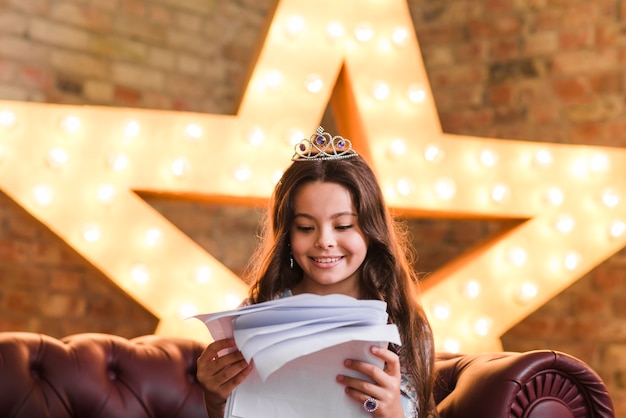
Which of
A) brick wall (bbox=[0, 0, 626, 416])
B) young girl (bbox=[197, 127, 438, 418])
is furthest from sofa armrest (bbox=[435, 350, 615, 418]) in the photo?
brick wall (bbox=[0, 0, 626, 416])

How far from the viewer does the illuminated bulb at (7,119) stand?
83.7 inches

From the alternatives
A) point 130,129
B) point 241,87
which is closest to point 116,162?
point 130,129

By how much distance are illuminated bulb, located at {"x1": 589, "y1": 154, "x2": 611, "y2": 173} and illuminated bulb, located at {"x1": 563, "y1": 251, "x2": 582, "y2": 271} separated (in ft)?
0.92

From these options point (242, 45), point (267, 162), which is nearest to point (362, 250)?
point (267, 162)

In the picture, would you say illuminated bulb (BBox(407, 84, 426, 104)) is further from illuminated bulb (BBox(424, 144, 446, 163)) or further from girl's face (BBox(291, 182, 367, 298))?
girl's face (BBox(291, 182, 367, 298))

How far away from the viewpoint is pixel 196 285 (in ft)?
7.44

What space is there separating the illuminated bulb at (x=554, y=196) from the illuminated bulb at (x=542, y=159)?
8 centimetres

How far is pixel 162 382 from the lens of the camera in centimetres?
191

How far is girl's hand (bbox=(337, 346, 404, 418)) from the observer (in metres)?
1.31

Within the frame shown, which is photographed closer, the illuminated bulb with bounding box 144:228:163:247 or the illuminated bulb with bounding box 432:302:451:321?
the illuminated bulb with bounding box 144:228:163:247

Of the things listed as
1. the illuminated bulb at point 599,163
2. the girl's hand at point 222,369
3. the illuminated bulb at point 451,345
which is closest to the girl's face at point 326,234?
the girl's hand at point 222,369

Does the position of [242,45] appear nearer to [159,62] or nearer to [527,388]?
[159,62]

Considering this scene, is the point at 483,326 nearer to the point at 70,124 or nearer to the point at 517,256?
the point at 517,256

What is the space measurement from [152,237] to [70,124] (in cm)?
38
